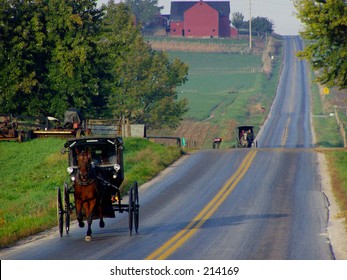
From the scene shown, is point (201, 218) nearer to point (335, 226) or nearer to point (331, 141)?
point (335, 226)

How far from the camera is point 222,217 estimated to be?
95.3 feet

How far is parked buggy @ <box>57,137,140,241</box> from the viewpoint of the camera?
22172mm

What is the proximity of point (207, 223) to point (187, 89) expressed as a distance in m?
118

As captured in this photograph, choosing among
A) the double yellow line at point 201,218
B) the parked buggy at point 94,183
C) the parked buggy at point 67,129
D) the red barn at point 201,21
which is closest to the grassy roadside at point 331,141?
the double yellow line at point 201,218

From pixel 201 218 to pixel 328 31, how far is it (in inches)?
782

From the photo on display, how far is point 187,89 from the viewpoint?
145250 mm

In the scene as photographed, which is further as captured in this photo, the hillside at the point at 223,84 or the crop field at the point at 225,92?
the crop field at the point at 225,92

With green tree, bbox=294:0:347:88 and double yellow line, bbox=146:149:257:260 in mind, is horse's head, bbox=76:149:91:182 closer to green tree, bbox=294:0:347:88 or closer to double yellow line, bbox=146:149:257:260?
double yellow line, bbox=146:149:257:260

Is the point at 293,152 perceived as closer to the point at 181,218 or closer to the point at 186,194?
the point at 186,194

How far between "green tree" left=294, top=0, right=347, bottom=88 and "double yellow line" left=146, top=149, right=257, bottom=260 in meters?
6.19

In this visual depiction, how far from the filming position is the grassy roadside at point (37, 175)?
27.8 meters

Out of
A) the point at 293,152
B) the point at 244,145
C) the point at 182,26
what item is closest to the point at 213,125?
the point at 244,145

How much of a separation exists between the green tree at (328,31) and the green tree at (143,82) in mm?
34618

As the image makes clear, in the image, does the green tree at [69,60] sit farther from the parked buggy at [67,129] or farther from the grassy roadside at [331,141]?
the grassy roadside at [331,141]
